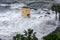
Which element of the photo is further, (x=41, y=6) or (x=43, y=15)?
(x=41, y=6)

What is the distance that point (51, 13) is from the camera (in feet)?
75.6

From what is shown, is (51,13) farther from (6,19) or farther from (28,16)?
(6,19)

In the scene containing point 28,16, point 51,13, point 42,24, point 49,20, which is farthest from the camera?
point 51,13

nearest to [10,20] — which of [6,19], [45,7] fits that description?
A: [6,19]

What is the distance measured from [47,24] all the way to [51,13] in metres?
4.41

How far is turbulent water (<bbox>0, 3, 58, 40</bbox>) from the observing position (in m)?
16.9

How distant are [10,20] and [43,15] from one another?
4031 millimetres

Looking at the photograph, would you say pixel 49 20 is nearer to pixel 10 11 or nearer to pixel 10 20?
pixel 10 20

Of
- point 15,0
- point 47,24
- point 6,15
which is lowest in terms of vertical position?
point 47,24

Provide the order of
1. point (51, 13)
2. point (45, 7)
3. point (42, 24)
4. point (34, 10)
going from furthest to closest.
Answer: point (45, 7)
point (34, 10)
point (51, 13)
point (42, 24)

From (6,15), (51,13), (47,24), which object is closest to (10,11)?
(6,15)

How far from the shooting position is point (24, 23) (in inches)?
757

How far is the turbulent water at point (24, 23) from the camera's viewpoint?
16.9 metres

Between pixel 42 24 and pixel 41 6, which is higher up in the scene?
pixel 41 6
